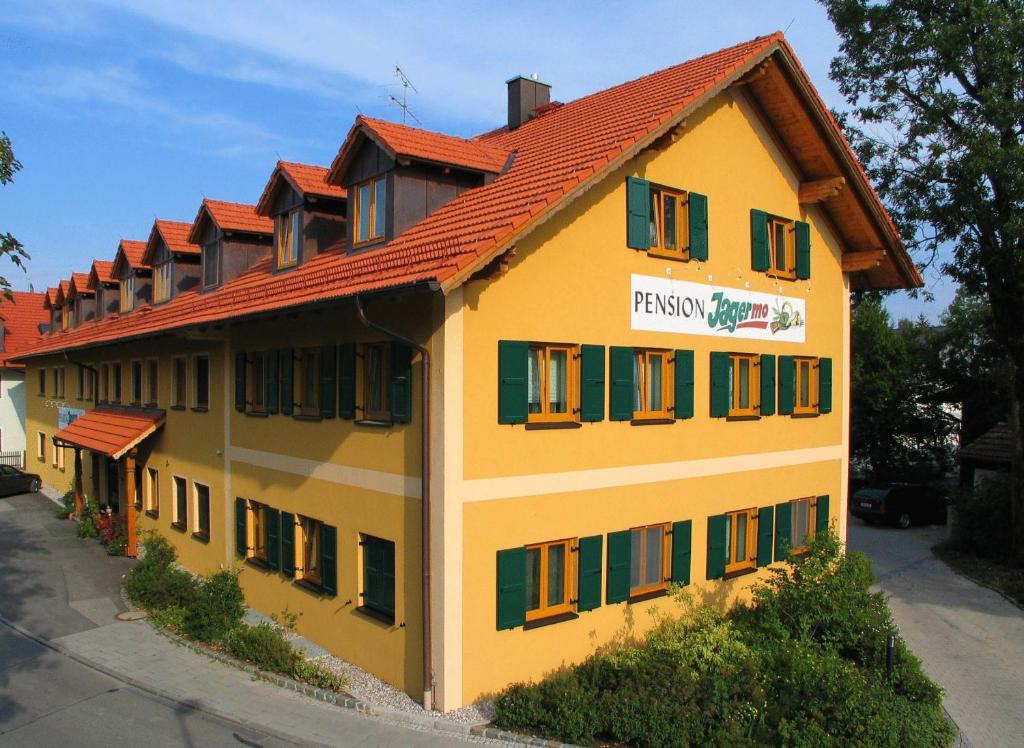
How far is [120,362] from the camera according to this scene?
71.2 feet

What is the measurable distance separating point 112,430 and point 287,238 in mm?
8351

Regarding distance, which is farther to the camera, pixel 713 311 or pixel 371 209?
pixel 713 311

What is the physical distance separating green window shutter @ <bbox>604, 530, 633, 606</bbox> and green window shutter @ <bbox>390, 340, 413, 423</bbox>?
3.50 m

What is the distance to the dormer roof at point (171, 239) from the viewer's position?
64.6ft

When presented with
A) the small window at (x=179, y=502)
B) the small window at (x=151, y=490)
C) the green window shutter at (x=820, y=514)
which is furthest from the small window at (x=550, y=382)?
the small window at (x=151, y=490)

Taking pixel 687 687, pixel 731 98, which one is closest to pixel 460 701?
pixel 687 687

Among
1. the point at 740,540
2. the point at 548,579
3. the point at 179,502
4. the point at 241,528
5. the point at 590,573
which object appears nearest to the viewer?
the point at 548,579

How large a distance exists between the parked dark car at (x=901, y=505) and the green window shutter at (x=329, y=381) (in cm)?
2248

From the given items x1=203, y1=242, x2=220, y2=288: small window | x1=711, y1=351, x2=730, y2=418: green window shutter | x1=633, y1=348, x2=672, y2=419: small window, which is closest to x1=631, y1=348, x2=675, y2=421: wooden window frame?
x1=633, y1=348, x2=672, y2=419: small window

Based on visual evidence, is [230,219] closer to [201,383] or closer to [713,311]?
[201,383]

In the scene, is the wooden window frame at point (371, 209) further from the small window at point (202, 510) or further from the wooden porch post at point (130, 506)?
the wooden porch post at point (130, 506)

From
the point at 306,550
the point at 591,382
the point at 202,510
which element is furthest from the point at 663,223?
the point at 202,510

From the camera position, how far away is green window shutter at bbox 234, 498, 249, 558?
14788mm

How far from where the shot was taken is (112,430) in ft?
64.9
